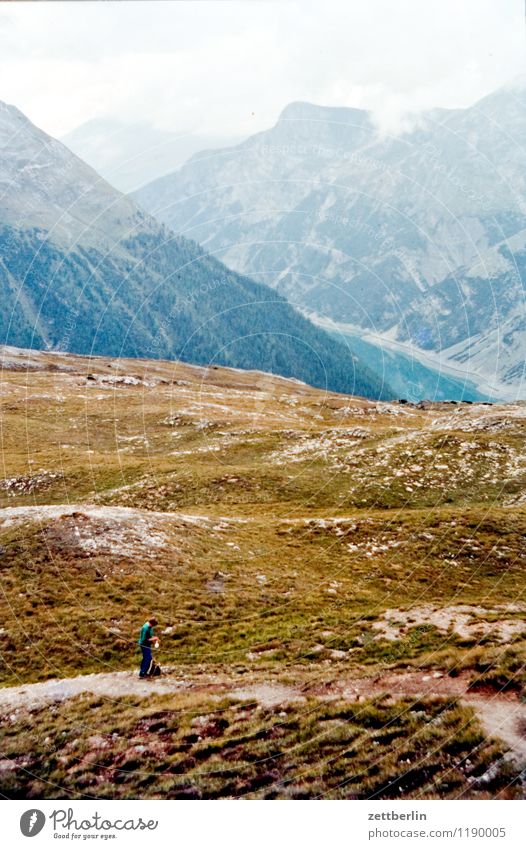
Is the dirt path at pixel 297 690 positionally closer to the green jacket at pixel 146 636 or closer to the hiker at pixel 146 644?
the hiker at pixel 146 644

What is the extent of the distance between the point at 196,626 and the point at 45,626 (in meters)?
7.69

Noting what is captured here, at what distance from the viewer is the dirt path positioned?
15.6 meters

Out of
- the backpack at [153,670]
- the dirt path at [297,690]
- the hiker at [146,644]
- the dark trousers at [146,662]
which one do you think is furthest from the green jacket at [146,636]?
the dirt path at [297,690]

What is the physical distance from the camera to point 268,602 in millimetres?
28406

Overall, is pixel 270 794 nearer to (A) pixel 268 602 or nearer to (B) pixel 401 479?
(A) pixel 268 602

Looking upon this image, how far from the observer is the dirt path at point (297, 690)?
15.6 meters

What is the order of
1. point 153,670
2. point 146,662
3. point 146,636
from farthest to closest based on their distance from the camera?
point 153,670
point 146,662
point 146,636

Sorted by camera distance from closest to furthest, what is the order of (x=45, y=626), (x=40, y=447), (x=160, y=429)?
(x=45, y=626), (x=40, y=447), (x=160, y=429)

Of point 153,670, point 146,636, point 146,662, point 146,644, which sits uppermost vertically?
point 146,636

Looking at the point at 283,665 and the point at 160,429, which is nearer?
the point at 283,665

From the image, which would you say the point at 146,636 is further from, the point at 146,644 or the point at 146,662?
the point at 146,662

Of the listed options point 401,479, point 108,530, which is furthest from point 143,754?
point 401,479

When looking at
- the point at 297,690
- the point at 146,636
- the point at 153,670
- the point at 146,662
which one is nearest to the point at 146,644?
the point at 146,636

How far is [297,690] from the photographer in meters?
18.8
